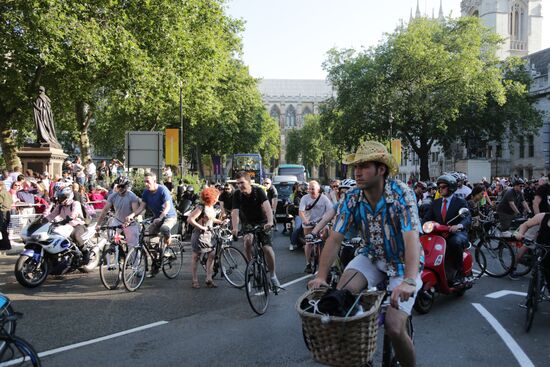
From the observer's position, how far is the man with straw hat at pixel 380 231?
3.53m

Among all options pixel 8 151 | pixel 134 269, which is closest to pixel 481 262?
pixel 134 269

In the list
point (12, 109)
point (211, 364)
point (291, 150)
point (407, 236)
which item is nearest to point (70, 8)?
point (12, 109)

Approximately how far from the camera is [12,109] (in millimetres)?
26125

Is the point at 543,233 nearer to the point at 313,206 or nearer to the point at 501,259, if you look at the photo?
the point at 501,259

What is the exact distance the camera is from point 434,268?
733 cm

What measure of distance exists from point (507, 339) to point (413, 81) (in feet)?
125

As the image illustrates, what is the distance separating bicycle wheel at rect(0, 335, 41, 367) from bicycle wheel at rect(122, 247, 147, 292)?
15.0 ft

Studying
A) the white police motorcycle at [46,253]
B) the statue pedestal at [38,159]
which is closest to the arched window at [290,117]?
the statue pedestal at [38,159]

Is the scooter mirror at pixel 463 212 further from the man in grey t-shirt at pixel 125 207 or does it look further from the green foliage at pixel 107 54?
the green foliage at pixel 107 54

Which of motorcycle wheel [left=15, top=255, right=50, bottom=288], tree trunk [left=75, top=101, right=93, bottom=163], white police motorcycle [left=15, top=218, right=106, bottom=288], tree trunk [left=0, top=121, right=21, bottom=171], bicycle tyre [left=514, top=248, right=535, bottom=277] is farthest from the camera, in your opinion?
tree trunk [left=75, top=101, right=93, bottom=163]

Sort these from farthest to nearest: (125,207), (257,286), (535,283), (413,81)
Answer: (413,81) → (125,207) → (257,286) → (535,283)

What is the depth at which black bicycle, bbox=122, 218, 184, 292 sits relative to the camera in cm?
884

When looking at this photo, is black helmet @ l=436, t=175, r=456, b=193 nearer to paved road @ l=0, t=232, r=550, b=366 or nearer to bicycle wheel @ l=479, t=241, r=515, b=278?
paved road @ l=0, t=232, r=550, b=366

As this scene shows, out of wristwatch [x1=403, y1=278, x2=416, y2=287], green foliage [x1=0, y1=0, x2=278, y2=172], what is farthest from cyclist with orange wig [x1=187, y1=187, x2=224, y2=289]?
green foliage [x1=0, y1=0, x2=278, y2=172]
